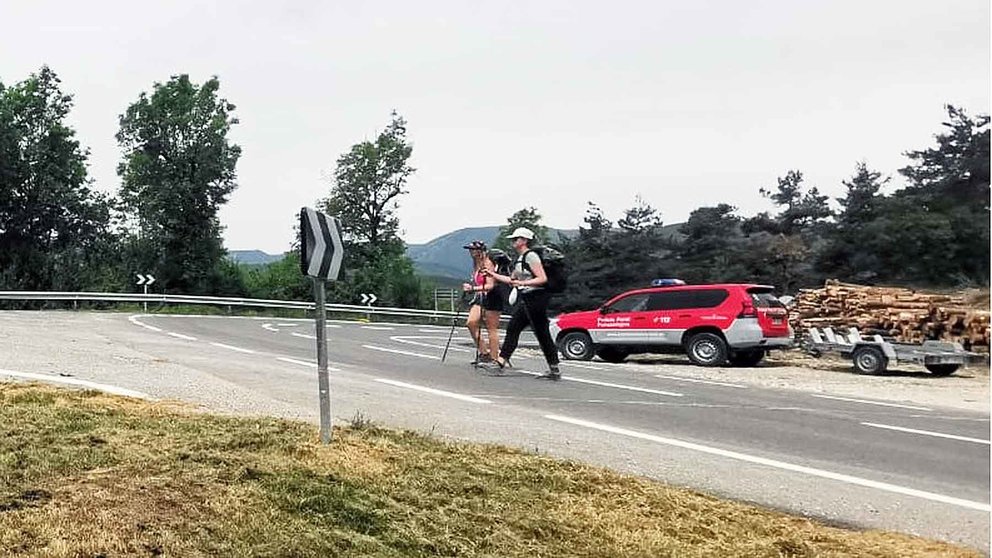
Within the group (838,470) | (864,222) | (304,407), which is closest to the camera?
(864,222)

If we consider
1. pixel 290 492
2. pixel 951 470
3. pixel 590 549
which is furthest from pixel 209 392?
pixel 951 470

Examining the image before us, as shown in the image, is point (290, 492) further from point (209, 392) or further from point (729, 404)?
point (729, 404)

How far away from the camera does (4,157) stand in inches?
1499

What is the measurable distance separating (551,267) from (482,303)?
1208mm

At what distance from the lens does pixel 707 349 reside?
16.8 metres

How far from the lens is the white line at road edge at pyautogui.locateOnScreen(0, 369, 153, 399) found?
7.98 m

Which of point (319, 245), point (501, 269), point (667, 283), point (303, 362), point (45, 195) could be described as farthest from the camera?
point (45, 195)

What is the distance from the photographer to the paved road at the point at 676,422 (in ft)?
18.0

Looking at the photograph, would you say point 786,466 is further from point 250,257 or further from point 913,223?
point 250,257

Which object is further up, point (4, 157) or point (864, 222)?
point (4, 157)

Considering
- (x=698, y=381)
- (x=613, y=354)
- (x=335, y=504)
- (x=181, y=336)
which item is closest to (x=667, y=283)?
(x=613, y=354)

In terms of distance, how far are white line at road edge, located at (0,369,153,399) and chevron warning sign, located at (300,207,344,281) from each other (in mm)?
3046

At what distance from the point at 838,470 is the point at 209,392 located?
19.0ft

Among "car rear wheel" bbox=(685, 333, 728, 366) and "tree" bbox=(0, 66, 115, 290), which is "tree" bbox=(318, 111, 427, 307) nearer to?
"tree" bbox=(0, 66, 115, 290)
